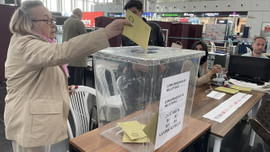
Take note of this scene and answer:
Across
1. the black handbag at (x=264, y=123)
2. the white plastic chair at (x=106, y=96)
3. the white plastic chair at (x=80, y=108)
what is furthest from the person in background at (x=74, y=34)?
the black handbag at (x=264, y=123)

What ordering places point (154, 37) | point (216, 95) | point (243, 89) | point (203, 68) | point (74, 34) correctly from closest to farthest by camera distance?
1. point (216, 95)
2. point (243, 89)
3. point (154, 37)
4. point (203, 68)
5. point (74, 34)

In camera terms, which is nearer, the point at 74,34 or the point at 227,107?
the point at 227,107

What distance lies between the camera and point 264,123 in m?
1.44

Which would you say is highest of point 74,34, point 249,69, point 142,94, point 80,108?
point 74,34

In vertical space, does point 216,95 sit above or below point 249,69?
below

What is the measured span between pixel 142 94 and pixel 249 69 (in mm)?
2026

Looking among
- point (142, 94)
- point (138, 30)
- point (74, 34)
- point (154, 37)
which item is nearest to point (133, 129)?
point (142, 94)

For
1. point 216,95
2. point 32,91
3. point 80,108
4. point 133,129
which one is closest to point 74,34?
point 80,108

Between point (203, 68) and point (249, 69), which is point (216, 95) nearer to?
point (203, 68)

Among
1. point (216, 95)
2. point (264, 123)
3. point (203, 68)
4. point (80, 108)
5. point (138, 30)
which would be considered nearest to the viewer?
point (138, 30)

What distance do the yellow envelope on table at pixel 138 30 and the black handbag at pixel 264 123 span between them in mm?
1109

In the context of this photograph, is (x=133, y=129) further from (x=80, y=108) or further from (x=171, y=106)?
(x=80, y=108)

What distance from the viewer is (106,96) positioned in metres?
1.04

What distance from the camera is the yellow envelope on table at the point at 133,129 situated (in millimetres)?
928
